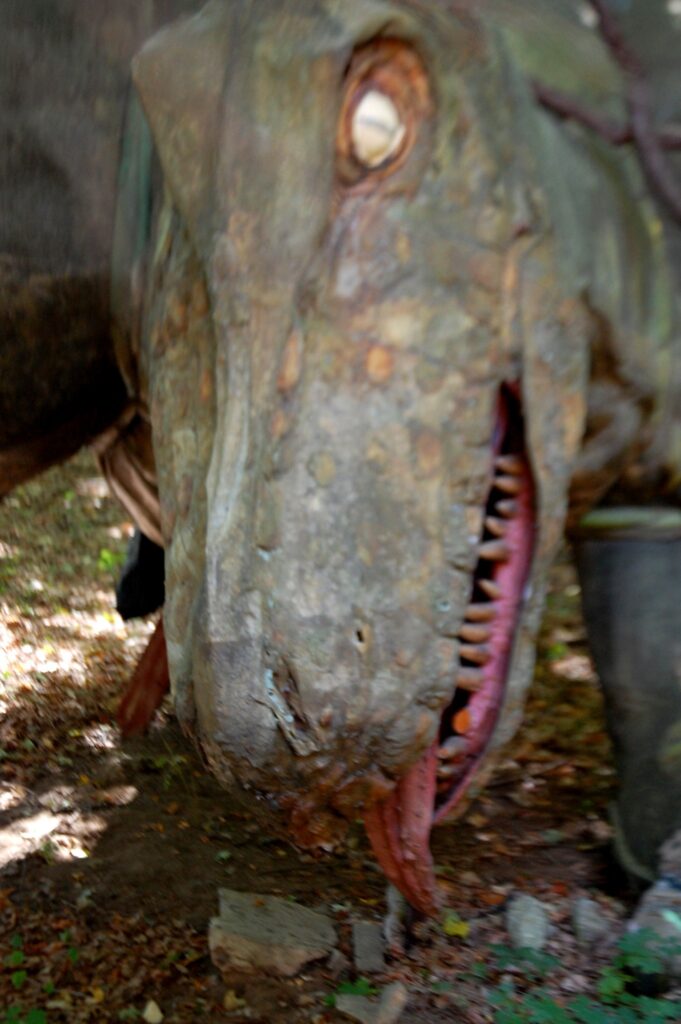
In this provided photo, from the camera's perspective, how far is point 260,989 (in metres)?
2.73

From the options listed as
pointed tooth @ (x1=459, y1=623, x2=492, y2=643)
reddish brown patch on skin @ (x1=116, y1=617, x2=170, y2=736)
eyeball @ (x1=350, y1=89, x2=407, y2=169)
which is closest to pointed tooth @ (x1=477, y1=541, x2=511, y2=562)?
pointed tooth @ (x1=459, y1=623, x2=492, y2=643)

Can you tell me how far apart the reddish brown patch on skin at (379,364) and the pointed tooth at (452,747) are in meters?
0.61

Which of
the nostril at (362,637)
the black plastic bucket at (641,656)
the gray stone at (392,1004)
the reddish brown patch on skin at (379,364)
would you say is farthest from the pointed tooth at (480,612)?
the gray stone at (392,1004)

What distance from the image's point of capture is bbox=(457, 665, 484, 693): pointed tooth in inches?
76.0

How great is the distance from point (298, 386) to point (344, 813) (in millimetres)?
669

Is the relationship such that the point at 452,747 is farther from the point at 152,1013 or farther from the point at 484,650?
the point at 152,1013

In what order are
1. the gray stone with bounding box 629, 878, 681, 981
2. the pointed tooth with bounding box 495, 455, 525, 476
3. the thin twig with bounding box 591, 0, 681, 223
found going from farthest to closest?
1. the gray stone with bounding box 629, 878, 681, 981
2. the thin twig with bounding box 591, 0, 681, 223
3. the pointed tooth with bounding box 495, 455, 525, 476

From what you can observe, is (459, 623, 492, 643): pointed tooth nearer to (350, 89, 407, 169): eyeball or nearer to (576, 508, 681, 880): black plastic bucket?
(350, 89, 407, 169): eyeball

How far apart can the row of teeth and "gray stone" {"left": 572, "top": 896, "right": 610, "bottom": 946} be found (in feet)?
3.34

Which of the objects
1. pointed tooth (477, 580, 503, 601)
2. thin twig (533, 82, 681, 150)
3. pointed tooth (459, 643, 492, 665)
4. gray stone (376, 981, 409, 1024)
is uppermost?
thin twig (533, 82, 681, 150)

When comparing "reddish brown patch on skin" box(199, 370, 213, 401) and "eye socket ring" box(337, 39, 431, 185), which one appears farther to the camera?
"reddish brown patch on skin" box(199, 370, 213, 401)

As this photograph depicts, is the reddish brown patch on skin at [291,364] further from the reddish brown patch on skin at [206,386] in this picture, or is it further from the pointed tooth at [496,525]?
the pointed tooth at [496,525]

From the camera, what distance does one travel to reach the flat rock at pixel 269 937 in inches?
109

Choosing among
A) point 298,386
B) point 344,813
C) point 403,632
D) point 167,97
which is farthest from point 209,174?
point 344,813
